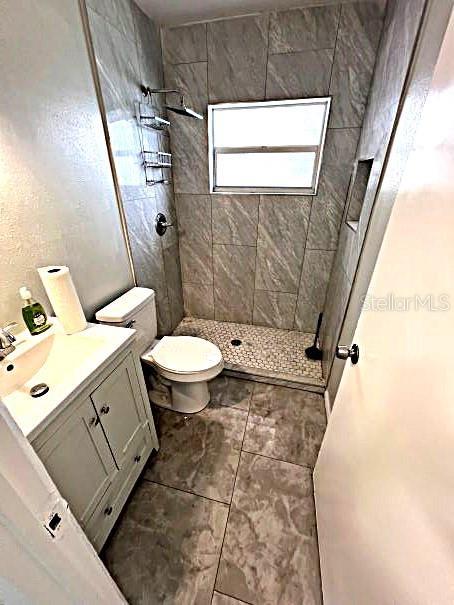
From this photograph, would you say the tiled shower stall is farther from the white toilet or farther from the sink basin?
the sink basin

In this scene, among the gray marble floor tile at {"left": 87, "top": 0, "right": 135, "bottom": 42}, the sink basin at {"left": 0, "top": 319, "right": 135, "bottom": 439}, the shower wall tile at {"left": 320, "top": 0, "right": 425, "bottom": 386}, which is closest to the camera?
the sink basin at {"left": 0, "top": 319, "right": 135, "bottom": 439}

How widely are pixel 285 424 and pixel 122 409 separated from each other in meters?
1.07

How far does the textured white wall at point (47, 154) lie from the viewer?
0.93m

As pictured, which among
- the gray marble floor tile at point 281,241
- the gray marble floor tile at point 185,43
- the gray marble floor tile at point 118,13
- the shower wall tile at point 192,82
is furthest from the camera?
the gray marble floor tile at point 281,241

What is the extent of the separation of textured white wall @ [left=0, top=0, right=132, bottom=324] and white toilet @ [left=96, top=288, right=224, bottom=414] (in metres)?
0.20

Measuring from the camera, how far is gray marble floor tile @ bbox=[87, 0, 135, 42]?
4.01ft

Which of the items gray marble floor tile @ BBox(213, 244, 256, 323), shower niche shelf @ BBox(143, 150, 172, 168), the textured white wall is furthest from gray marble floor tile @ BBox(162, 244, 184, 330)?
the textured white wall

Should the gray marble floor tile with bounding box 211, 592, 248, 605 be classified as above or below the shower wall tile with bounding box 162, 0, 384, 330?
below

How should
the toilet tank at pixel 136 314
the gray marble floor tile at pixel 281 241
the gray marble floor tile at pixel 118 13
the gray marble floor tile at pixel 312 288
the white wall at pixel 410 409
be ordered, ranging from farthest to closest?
the gray marble floor tile at pixel 312 288, the gray marble floor tile at pixel 281 241, the toilet tank at pixel 136 314, the gray marble floor tile at pixel 118 13, the white wall at pixel 410 409

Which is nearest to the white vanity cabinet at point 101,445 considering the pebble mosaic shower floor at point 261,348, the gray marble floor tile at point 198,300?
the pebble mosaic shower floor at point 261,348

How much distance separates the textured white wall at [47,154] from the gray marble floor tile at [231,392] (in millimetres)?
1065

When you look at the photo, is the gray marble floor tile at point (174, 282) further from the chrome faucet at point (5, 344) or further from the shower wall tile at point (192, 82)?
the chrome faucet at point (5, 344)

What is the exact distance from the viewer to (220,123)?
2033mm

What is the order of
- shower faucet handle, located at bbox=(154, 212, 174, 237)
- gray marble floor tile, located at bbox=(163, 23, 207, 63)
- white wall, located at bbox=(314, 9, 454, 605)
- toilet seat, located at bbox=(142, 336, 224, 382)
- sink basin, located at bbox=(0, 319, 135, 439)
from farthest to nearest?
shower faucet handle, located at bbox=(154, 212, 174, 237)
gray marble floor tile, located at bbox=(163, 23, 207, 63)
toilet seat, located at bbox=(142, 336, 224, 382)
sink basin, located at bbox=(0, 319, 135, 439)
white wall, located at bbox=(314, 9, 454, 605)
